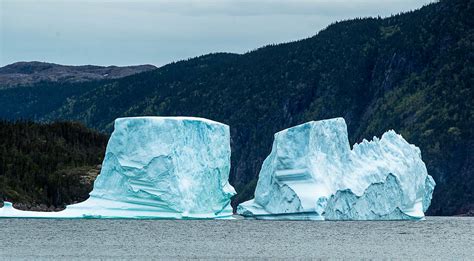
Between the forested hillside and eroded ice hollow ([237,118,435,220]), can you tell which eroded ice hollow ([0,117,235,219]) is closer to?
eroded ice hollow ([237,118,435,220])

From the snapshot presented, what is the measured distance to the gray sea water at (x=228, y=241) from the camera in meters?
46.3

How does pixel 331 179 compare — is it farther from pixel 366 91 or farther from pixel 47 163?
pixel 366 91

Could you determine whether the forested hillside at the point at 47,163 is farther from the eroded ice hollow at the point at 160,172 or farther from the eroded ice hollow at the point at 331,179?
the eroded ice hollow at the point at 331,179

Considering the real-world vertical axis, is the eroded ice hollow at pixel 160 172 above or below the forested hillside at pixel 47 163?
above

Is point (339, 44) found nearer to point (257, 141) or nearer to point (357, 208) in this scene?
point (257, 141)

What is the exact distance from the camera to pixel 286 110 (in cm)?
17475

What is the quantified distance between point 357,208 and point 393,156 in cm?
443

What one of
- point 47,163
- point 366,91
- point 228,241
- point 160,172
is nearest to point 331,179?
point 228,241

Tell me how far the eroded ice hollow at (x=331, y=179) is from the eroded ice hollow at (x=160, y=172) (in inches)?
124

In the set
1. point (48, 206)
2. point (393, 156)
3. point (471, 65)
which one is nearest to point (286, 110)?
point (471, 65)

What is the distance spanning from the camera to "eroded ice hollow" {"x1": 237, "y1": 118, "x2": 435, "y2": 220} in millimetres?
56969

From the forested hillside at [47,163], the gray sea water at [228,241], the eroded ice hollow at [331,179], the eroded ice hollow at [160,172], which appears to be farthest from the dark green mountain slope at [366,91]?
the eroded ice hollow at [160,172]

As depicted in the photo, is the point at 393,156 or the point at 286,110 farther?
the point at 286,110

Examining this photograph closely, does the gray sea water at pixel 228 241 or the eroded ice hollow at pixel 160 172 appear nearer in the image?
→ the gray sea water at pixel 228 241
